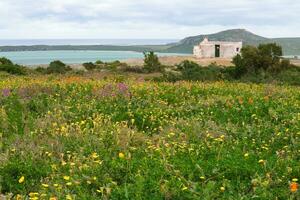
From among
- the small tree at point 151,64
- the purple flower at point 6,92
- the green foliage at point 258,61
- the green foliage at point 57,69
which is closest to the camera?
the purple flower at point 6,92

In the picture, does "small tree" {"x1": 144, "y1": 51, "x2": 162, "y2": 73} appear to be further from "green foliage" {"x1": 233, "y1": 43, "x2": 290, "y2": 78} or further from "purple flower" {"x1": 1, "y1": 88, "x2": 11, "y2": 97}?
"purple flower" {"x1": 1, "y1": 88, "x2": 11, "y2": 97}

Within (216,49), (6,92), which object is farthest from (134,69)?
(216,49)

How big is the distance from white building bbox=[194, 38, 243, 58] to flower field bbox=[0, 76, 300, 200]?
68.7 m

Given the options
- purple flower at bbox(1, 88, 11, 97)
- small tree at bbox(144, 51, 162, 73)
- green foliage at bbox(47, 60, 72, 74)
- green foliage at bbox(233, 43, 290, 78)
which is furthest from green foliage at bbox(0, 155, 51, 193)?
small tree at bbox(144, 51, 162, 73)

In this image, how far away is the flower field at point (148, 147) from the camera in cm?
559

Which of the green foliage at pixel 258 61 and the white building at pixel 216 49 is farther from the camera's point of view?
the white building at pixel 216 49

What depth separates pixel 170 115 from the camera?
1052 centimetres

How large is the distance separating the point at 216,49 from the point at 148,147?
7696cm

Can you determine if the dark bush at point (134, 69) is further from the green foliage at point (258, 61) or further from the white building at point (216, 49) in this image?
the white building at point (216, 49)

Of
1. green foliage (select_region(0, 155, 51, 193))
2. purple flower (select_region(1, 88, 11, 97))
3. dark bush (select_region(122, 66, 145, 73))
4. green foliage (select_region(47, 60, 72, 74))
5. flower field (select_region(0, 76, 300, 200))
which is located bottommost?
dark bush (select_region(122, 66, 145, 73))

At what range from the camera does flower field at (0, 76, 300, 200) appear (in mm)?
5590

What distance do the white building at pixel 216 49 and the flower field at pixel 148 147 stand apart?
68.7m

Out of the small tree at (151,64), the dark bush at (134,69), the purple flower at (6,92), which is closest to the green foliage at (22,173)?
the purple flower at (6,92)

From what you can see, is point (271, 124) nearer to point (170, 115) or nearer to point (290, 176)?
point (170, 115)
